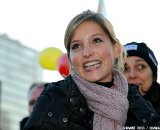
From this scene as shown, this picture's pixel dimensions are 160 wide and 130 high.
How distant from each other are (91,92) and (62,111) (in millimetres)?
277

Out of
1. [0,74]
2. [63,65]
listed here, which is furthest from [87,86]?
[0,74]

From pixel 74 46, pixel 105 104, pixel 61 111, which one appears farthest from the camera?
pixel 74 46

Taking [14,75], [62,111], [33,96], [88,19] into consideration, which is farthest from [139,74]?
[14,75]

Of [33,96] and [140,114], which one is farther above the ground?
[33,96]

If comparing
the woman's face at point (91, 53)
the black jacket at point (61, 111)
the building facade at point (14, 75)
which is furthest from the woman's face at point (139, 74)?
the building facade at point (14, 75)

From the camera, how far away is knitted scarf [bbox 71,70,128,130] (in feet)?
10.5

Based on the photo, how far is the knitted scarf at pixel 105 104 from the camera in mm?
3201

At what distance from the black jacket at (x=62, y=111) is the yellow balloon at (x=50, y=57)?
2.84m

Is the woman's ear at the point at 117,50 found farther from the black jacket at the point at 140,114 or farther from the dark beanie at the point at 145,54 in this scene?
the dark beanie at the point at 145,54

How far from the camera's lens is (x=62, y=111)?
122 inches

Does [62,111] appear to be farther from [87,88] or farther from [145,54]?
[145,54]

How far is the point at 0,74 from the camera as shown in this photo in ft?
368

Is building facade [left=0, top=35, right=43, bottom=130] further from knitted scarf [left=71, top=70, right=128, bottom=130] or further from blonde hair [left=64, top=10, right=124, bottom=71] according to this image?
knitted scarf [left=71, top=70, right=128, bottom=130]

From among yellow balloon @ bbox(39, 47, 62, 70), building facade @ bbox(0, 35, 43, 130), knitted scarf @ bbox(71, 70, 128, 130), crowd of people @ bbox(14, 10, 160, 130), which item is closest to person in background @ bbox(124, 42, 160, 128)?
crowd of people @ bbox(14, 10, 160, 130)
